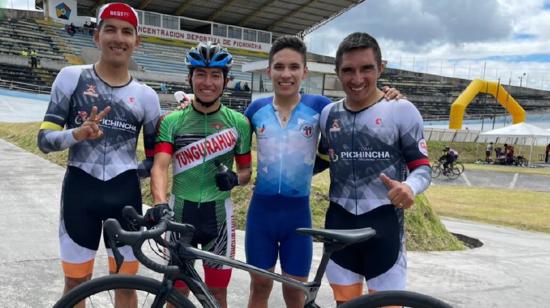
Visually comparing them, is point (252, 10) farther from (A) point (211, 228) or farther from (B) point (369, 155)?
(B) point (369, 155)

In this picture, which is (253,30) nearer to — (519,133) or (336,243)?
(519,133)

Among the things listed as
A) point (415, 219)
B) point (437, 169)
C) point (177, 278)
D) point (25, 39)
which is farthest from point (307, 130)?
point (25, 39)

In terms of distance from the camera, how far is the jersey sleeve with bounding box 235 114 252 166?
3006mm

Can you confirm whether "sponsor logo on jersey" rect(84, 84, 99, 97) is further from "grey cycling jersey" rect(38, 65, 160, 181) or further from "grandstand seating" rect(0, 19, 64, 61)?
"grandstand seating" rect(0, 19, 64, 61)

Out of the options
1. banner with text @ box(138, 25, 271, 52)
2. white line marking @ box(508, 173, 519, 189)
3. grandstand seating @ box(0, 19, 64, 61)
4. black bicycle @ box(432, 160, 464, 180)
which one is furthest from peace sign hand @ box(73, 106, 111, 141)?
banner with text @ box(138, 25, 271, 52)

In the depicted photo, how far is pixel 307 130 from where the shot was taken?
119 inches

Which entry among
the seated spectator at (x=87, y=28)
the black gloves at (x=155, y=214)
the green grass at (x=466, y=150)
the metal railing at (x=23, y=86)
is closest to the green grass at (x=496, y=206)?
the black gloves at (x=155, y=214)

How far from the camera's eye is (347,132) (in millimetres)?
2627

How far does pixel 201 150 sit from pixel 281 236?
0.82 m

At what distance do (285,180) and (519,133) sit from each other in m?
27.9

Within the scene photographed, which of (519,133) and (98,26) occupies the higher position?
(98,26)

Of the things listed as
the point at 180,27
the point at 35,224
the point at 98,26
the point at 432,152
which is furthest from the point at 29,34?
the point at 98,26

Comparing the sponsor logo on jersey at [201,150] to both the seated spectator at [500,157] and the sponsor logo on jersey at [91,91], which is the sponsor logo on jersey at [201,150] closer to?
the sponsor logo on jersey at [91,91]

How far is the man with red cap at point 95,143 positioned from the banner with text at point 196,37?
49396 millimetres
